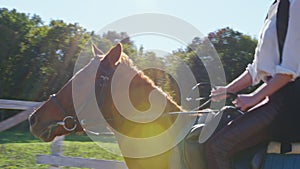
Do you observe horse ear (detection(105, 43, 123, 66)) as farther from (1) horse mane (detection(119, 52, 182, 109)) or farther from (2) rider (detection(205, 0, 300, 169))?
(2) rider (detection(205, 0, 300, 169))

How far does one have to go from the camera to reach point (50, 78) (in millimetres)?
22594

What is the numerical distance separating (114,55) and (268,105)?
1067mm

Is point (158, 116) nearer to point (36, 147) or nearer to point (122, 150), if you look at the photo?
point (122, 150)

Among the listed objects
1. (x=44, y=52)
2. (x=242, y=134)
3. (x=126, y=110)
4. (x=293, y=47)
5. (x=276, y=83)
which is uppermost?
(x=44, y=52)

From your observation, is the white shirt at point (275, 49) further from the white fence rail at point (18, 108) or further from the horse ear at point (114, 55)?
the white fence rail at point (18, 108)

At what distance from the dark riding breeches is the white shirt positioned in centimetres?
15

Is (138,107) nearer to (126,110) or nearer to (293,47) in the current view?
(126,110)

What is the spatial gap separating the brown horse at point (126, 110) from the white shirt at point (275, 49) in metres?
0.64

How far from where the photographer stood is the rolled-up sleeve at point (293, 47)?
8.34ft

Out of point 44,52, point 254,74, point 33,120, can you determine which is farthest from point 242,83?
point 44,52

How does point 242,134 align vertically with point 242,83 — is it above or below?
below

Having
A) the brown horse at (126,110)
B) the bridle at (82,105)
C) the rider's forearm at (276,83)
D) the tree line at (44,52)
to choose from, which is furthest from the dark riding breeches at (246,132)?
the tree line at (44,52)

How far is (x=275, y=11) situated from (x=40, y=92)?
19.6m

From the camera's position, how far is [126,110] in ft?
10.6
